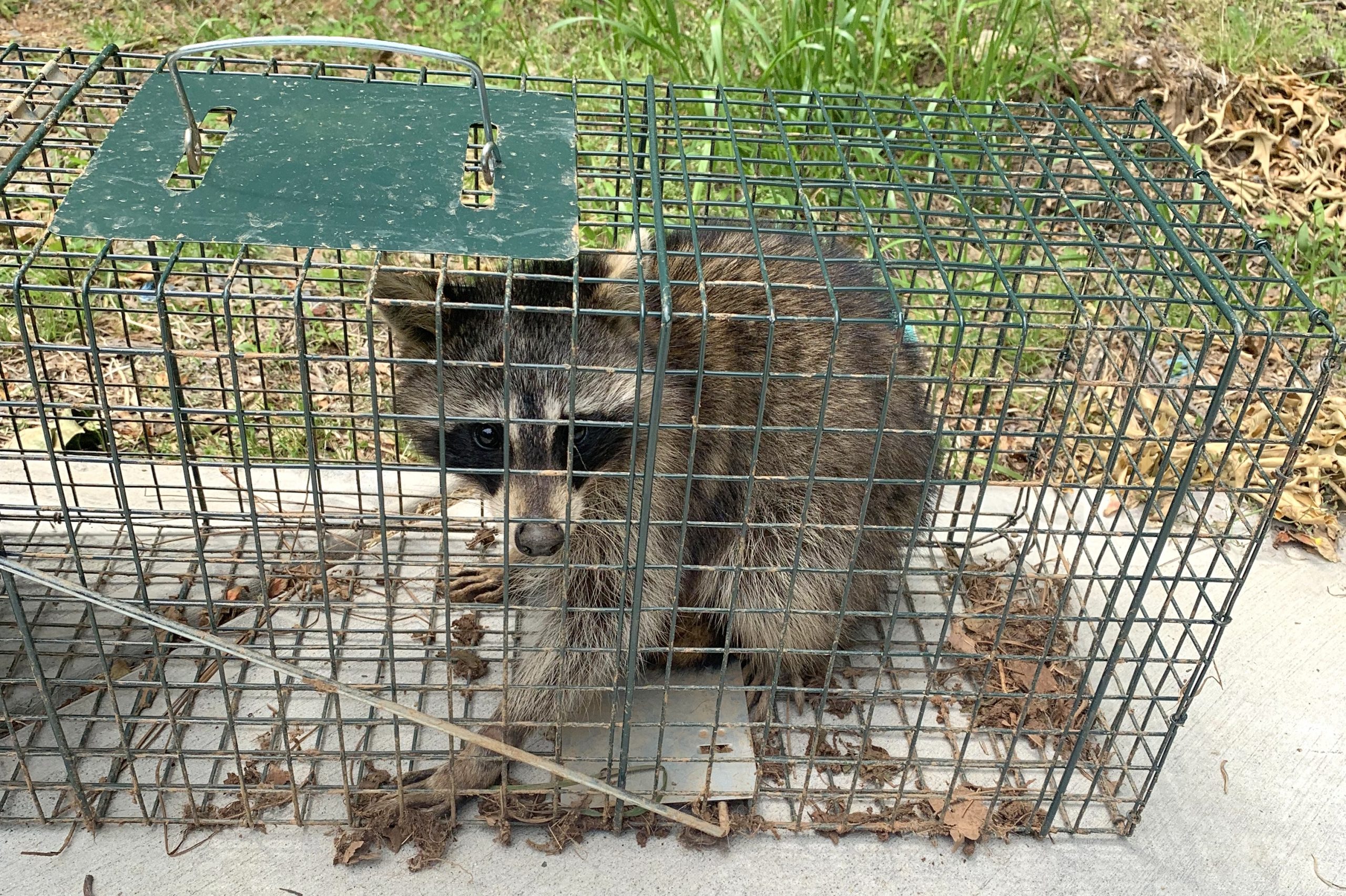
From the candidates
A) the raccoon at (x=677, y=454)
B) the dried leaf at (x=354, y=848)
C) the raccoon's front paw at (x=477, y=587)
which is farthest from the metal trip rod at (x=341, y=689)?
the raccoon's front paw at (x=477, y=587)

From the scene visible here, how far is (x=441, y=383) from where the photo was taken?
175 centimetres

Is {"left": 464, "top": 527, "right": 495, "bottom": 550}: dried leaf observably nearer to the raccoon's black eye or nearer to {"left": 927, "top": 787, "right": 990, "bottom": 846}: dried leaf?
the raccoon's black eye

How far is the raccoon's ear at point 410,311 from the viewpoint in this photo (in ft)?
6.97

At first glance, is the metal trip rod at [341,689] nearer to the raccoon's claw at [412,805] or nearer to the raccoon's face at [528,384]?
the raccoon's claw at [412,805]

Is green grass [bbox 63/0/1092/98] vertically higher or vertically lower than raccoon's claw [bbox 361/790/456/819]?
higher

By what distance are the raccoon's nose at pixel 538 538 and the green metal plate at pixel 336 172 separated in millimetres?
574

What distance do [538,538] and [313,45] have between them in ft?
3.06

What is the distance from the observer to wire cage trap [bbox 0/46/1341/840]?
201cm

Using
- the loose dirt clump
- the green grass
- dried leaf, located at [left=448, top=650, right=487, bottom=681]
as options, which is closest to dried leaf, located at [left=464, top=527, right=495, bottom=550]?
dried leaf, located at [left=448, top=650, right=487, bottom=681]

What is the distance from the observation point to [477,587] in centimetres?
304

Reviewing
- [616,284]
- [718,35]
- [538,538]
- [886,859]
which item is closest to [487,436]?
[538,538]

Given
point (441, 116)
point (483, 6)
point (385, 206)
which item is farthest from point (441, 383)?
point (483, 6)

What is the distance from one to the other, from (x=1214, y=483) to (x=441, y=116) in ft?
5.34

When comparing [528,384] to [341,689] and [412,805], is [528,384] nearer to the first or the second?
[341,689]
